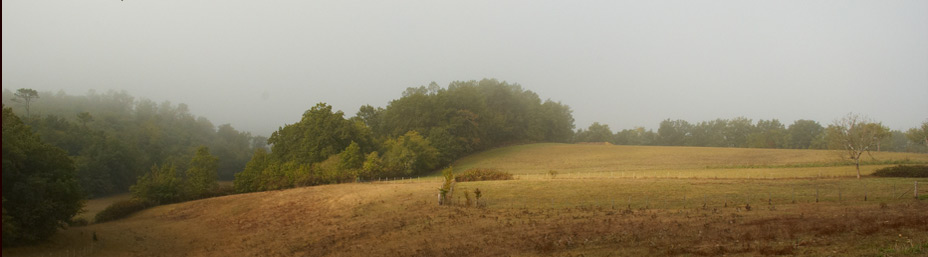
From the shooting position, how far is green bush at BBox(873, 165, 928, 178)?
40219 millimetres

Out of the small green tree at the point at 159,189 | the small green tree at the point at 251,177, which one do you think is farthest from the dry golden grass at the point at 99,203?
the small green tree at the point at 251,177

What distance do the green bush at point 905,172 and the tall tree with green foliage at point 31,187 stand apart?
213 feet

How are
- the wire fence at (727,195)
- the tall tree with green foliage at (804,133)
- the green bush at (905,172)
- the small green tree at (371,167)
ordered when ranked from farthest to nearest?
the tall tree with green foliage at (804,133) → the small green tree at (371,167) → the green bush at (905,172) → the wire fence at (727,195)

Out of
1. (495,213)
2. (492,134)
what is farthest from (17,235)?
(492,134)

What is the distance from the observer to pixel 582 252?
60.1 ft

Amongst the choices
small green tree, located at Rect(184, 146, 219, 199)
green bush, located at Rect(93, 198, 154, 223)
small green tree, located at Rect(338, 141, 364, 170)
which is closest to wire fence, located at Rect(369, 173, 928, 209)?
small green tree, located at Rect(338, 141, 364, 170)

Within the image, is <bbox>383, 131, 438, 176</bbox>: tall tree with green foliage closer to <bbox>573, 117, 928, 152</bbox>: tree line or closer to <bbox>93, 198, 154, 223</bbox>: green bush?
<bbox>93, 198, 154, 223</bbox>: green bush

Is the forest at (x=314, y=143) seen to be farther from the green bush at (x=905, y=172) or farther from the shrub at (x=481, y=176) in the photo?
the shrub at (x=481, y=176)

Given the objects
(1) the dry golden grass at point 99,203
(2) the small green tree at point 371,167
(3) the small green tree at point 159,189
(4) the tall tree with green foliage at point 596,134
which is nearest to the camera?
(3) the small green tree at point 159,189

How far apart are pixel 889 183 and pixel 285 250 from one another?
142 ft

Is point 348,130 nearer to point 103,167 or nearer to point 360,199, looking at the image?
point 360,199

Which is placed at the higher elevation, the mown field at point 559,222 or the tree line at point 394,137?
the tree line at point 394,137

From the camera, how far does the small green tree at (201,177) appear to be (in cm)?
6125

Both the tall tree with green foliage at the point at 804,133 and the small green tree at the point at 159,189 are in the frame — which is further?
the tall tree with green foliage at the point at 804,133
